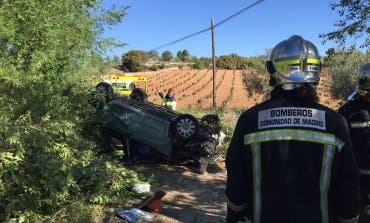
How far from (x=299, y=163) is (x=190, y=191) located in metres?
6.89

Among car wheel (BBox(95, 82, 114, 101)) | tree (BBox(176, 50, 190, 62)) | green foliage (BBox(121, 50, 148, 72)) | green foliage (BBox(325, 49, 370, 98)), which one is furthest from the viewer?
tree (BBox(176, 50, 190, 62))

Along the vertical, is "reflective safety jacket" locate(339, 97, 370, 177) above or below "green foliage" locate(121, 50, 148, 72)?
below

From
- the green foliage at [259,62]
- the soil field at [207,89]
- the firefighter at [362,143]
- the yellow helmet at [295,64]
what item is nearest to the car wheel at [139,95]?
the firefighter at [362,143]

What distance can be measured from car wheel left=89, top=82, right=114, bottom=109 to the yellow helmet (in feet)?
26.0

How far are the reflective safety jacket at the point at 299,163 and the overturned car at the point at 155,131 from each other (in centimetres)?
771

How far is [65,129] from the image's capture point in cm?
580

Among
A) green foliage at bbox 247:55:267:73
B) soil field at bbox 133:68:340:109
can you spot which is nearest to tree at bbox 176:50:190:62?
soil field at bbox 133:68:340:109

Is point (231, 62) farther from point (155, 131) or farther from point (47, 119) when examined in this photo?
point (47, 119)

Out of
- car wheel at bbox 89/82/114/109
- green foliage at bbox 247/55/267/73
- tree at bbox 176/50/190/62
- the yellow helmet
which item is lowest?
the yellow helmet

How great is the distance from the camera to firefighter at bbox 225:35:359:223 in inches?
98.4

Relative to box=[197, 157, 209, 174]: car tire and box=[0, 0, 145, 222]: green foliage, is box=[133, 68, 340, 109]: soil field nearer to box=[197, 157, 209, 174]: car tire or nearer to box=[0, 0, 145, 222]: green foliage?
box=[197, 157, 209, 174]: car tire

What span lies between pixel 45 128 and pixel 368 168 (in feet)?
12.0

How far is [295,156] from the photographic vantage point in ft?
8.21

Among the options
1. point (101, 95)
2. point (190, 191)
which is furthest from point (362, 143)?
point (101, 95)
